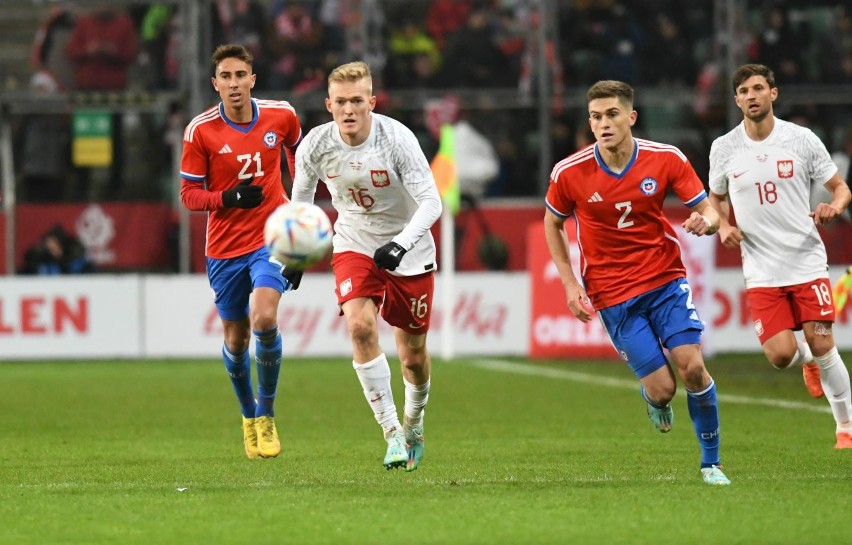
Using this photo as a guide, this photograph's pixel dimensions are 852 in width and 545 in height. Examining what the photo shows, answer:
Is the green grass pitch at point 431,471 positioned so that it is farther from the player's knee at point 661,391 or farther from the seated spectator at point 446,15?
the seated spectator at point 446,15

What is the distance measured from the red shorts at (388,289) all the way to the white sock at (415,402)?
361 millimetres

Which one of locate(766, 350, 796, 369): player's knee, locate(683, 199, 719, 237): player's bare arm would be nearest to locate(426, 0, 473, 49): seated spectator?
locate(766, 350, 796, 369): player's knee

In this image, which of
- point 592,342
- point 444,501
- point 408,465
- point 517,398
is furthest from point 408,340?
point 592,342

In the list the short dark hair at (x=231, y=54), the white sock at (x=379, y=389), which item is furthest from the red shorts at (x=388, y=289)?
the short dark hair at (x=231, y=54)

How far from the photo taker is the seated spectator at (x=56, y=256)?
816 inches

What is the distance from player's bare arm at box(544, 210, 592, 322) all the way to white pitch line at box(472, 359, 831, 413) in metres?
5.26

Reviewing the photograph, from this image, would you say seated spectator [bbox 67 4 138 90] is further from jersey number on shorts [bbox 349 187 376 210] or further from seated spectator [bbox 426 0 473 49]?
jersey number on shorts [bbox 349 187 376 210]

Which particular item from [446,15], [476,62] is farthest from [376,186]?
[446,15]

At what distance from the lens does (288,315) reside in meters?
20.2

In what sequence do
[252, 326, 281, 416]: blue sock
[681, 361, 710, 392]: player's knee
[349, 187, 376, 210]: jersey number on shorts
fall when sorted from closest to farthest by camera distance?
[681, 361, 710, 392]: player's knee, [349, 187, 376, 210]: jersey number on shorts, [252, 326, 281, 416]: blue sock

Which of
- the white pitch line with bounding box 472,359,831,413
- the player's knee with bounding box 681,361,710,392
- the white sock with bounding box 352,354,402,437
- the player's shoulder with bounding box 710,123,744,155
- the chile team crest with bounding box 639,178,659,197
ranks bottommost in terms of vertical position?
the white pitch line with bounding box 472,359,831,413

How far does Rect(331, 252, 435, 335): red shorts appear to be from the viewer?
28.5 feet

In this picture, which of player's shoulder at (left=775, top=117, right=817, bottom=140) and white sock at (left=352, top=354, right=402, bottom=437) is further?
player's shoulder at (left=775, top=117, right=817, bottom=140)

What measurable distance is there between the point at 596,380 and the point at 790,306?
6.38 metres
